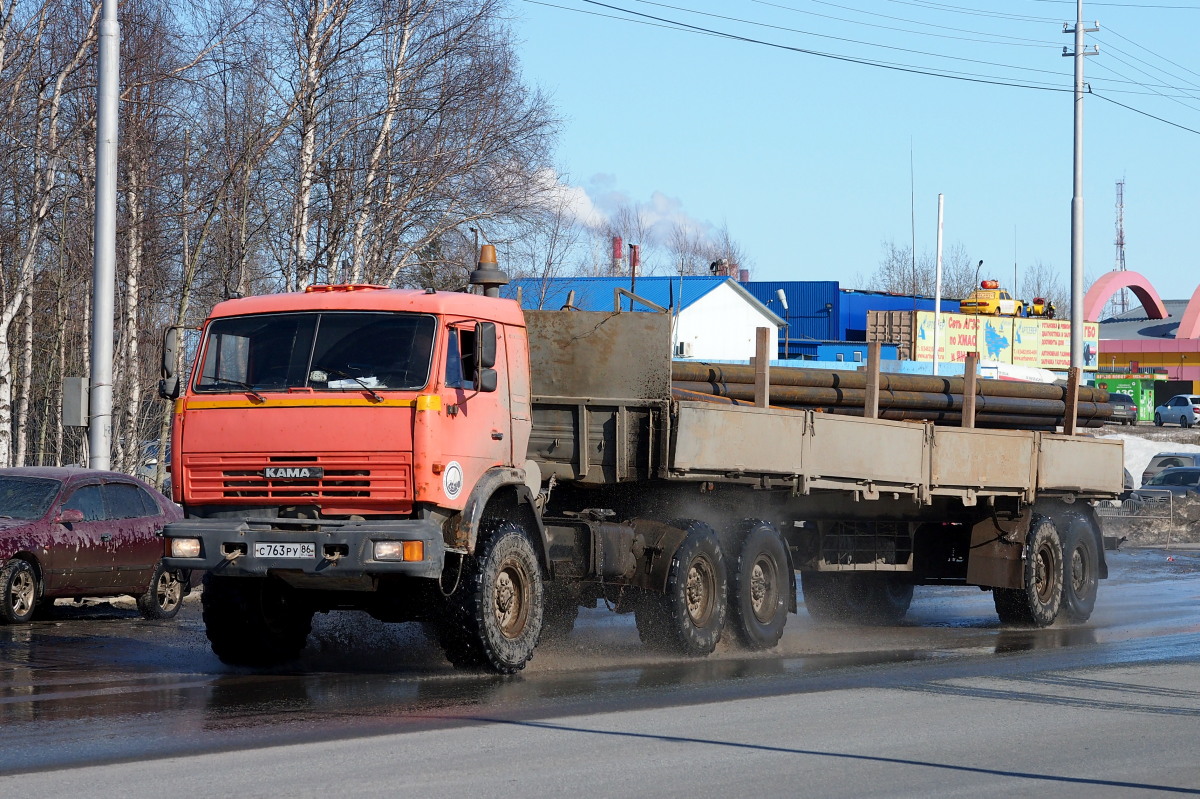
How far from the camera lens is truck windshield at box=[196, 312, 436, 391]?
10320 mm

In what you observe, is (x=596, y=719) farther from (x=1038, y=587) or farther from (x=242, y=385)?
(x=1038, y=587)

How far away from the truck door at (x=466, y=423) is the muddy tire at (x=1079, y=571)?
8.68 meters

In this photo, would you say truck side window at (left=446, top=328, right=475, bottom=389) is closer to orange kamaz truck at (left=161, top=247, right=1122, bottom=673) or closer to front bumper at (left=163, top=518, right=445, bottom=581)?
orange kamaz truck at (left=161, top=247, right=1122, bottom=673)

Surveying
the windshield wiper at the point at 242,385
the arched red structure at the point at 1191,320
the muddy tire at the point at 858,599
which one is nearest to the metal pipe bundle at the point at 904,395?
the muddy tire at the point at 858,599

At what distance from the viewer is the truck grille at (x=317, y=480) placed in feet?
32.9

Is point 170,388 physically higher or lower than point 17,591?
higher

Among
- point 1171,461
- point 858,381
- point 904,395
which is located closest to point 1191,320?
point 1171,461

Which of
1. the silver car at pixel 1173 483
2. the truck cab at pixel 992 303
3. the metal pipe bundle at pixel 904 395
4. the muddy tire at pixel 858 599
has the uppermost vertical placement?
the truck cab at pixel 992 303

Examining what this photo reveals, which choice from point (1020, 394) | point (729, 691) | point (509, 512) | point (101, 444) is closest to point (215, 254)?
point (101, 444)

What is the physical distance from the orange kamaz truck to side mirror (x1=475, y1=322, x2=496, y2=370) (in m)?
0.02

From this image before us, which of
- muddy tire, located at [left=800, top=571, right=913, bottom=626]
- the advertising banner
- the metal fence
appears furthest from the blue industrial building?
muddy tire, located at [left=800, top=571, right=913, bottom=626]

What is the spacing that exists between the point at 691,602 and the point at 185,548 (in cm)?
458

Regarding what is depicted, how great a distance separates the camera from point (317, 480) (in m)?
10.1

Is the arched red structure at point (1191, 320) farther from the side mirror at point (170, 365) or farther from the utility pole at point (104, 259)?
the side mirror at point (170, 365)
